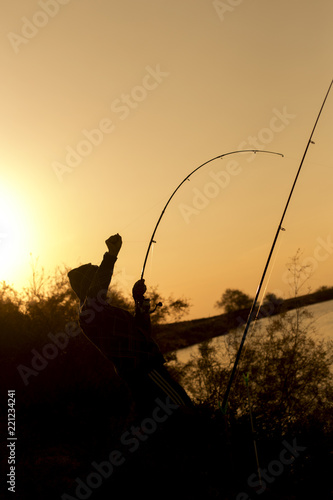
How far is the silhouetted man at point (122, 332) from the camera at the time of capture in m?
4.11

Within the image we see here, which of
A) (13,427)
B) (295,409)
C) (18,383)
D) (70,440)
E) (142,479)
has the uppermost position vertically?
(18,383)

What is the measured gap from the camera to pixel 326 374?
31.7 ft

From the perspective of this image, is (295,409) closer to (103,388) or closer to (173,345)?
(103,388)

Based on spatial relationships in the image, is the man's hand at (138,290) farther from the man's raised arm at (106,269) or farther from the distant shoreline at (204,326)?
the distant shoreline at (204,326)

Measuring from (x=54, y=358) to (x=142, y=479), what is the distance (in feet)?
23.6

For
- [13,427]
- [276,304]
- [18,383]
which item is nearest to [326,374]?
[276,304]

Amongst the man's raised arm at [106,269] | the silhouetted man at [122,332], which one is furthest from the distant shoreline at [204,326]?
the man's raised arm at [106,269]

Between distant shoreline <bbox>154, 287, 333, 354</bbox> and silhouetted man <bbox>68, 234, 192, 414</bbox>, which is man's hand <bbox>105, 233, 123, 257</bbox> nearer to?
silhouetted man <bbox>68, 234, 192, 414</bbox>

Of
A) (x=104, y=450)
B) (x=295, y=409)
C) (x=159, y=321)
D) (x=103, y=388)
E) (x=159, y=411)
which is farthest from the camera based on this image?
(x=159, y=321)

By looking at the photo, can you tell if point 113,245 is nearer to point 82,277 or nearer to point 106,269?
Answer: point 106,269

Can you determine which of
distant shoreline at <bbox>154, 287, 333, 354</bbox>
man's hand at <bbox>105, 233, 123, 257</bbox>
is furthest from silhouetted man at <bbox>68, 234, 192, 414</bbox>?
distant shoreline at <bbox>154, 287, 333, 354</bbox>

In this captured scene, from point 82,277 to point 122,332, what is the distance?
0.74 metres

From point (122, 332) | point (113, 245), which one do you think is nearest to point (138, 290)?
point (122, 332)

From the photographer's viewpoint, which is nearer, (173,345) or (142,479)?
(142,479)
